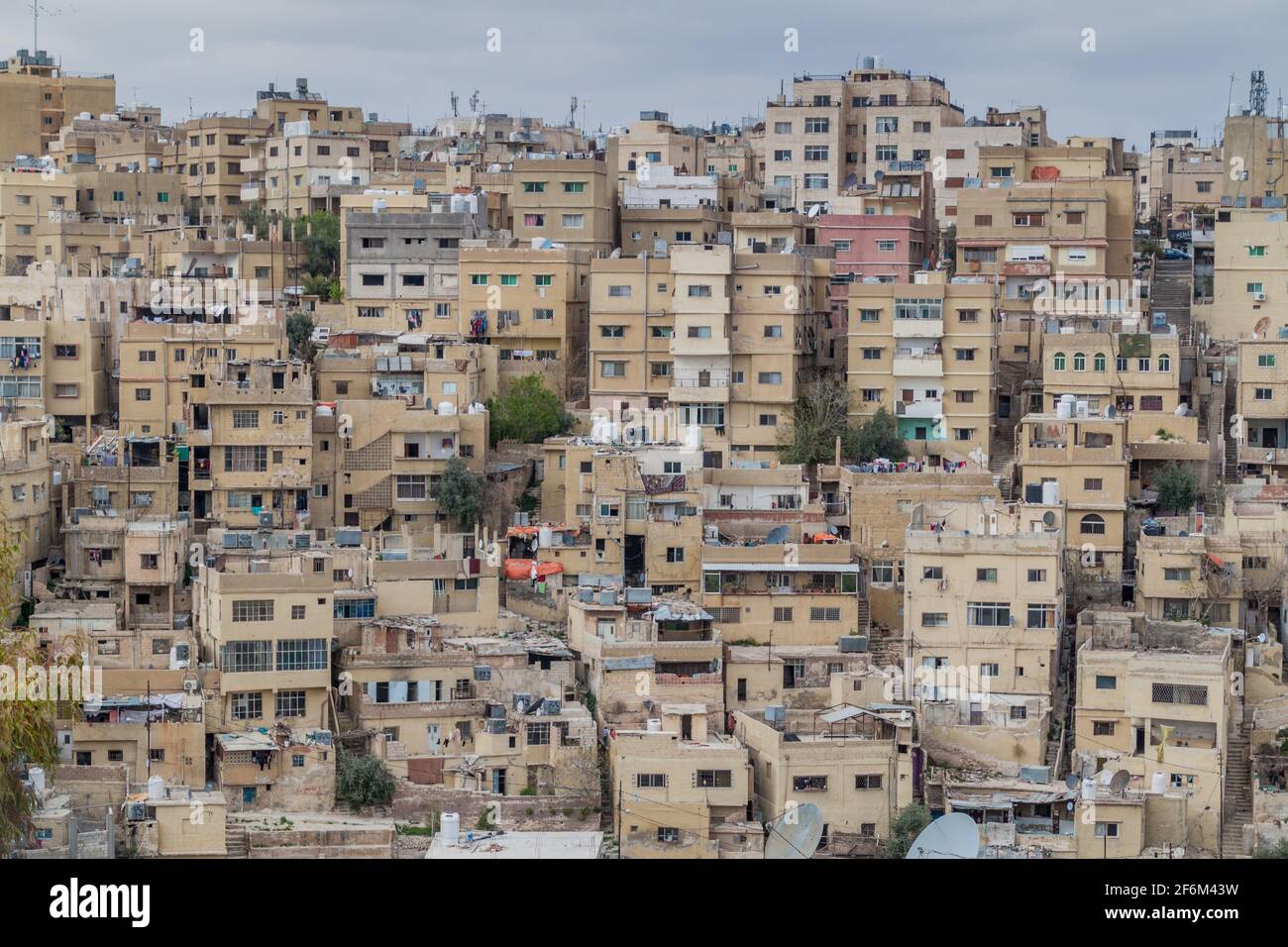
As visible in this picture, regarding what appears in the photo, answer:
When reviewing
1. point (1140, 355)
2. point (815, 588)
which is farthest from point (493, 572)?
point (1140, 355)

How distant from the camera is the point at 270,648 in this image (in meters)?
20.5

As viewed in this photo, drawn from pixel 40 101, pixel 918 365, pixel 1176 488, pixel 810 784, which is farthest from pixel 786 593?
Result: pixel 40 101

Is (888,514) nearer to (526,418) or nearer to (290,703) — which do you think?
(526,418)

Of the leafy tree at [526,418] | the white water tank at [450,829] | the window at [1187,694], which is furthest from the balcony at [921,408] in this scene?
the white water tank at [450,829]

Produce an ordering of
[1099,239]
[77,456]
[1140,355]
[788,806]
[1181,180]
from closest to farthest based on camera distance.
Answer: [788,806]
[77,456]
[1140,355]
[1099,239]
[1181,180]

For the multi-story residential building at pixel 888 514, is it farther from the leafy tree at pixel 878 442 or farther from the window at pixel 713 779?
the window at pixel 713 779

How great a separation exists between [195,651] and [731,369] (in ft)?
29.5

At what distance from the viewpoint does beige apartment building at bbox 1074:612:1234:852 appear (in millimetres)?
20141

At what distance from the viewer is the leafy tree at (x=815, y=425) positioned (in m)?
26.7

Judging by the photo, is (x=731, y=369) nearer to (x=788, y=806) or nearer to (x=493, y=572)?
(x=493, y=572)

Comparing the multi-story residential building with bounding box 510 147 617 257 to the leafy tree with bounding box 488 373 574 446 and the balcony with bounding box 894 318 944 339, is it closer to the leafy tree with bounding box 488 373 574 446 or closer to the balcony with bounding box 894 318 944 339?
the leafy tree with bounding box 488 373 574 446

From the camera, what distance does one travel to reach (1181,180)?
42.1 metres

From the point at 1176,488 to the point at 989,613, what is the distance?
4248 millimetres

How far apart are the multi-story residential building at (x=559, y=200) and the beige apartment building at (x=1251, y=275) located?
796 cm
